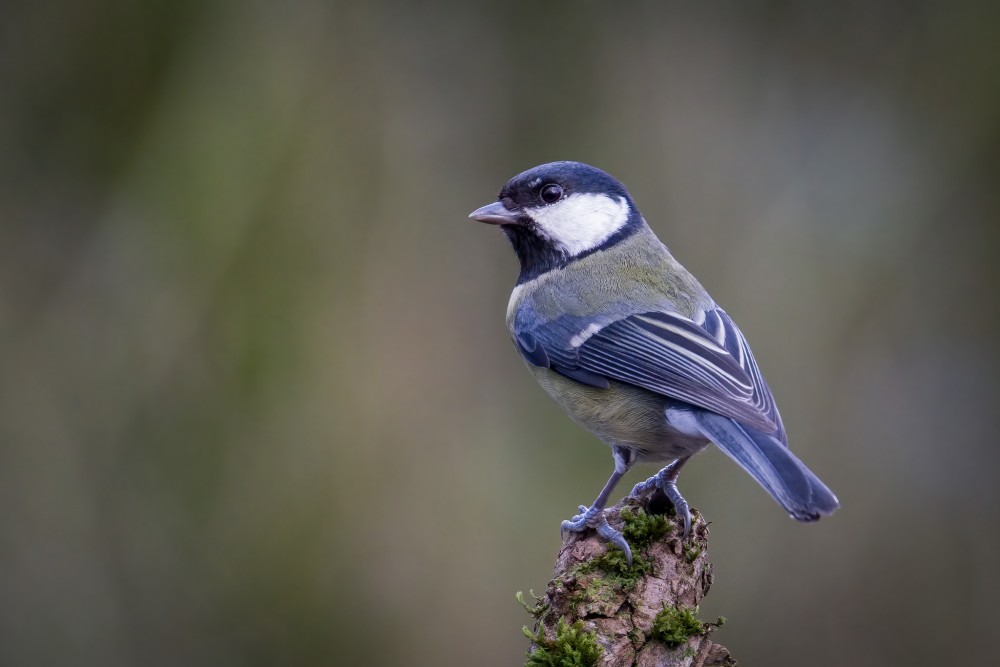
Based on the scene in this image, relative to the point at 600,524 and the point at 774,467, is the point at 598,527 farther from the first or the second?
the point at 774,467

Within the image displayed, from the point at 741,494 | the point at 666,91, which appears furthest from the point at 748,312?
the point at 666,91

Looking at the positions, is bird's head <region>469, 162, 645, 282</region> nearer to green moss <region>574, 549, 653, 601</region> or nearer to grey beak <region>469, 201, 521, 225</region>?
grey beak <region>469, 201, 521, 225</region>

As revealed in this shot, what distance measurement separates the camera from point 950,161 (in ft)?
14.0

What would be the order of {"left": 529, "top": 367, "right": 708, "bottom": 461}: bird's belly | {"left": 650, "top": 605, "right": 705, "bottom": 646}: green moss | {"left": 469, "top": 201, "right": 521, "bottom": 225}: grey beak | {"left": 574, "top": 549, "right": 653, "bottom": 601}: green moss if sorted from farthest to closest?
{"left": 469, "top": 201, "right": 521, "bottom": 225}: grey beak → {"left": 529, "top": 367, "right": 708, "bottom": 461}: bird's belly → {"left": 574, "top": 549, "right": 653, "bottom": 601}: green moss → {"left": 650, "top": 605, "right": 705, "bottom": 646}: green moss

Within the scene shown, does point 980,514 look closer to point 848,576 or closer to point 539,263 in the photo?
point 848,576

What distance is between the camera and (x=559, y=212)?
8.96 feet

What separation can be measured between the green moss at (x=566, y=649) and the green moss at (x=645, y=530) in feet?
0.84

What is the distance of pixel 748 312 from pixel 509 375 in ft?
3.54

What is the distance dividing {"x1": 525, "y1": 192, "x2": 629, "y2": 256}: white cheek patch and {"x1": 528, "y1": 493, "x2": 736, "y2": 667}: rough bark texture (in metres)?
0.85

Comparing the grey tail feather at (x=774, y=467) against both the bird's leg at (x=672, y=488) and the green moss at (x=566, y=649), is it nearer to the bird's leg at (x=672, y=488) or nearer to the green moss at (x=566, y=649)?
the bird's leg at (x=672, y=488)

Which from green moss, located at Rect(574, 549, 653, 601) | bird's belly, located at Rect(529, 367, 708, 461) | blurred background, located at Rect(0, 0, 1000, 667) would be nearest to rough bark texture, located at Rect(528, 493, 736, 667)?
green moss, located at Rect(574, 549, 653, 601)

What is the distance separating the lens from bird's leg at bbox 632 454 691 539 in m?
2.12

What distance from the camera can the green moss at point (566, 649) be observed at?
1.85m

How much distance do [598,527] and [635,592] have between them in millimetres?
184
